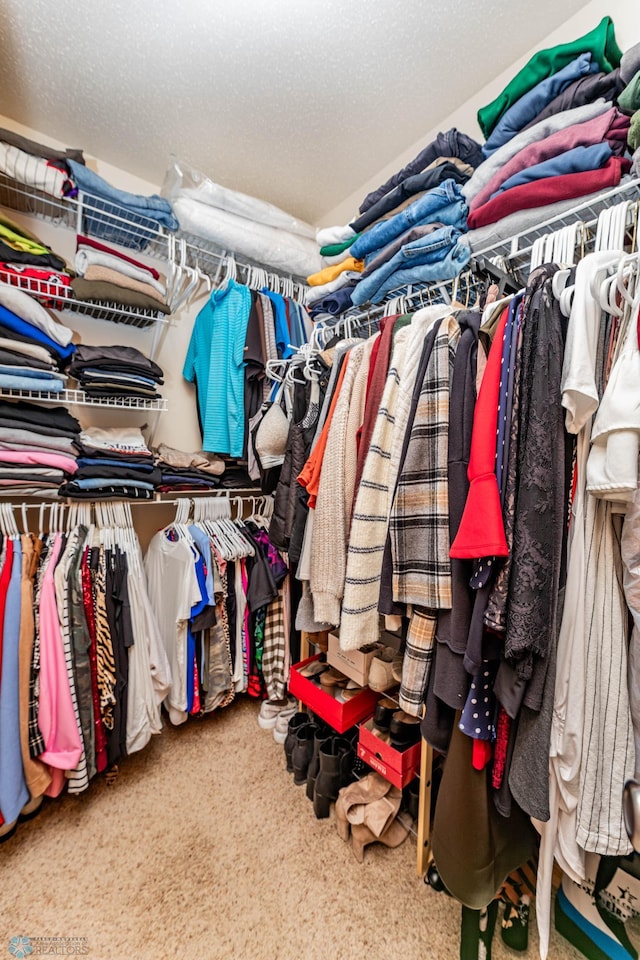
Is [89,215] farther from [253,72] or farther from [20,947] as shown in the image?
[20,947]

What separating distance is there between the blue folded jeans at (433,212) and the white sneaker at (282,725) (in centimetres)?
199

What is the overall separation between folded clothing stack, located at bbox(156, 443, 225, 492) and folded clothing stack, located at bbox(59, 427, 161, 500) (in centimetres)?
7

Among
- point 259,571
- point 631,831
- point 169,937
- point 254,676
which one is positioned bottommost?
point 169,937

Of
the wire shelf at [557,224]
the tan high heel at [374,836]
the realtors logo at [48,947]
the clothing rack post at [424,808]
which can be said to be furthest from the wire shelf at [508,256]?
the realtors logo at [48,947]

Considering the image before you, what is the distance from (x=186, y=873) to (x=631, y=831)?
1.21 m

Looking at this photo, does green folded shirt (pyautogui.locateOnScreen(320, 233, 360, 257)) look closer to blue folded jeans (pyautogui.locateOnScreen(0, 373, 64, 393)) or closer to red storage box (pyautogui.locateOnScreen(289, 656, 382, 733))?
blue folded jeans (pyautogui.locateOnScreen(0, 373, 64, 393))

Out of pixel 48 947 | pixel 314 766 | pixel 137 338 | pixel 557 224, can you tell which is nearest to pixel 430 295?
pixel 557 224

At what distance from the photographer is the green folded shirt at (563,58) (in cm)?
98

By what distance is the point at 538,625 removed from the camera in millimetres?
703

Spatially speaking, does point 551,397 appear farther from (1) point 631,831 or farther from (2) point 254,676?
(2) point 254,676

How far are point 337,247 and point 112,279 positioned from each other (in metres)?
0.90

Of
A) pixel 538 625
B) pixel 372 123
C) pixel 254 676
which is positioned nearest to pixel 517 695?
pixel 538 625

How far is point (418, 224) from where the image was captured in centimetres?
128

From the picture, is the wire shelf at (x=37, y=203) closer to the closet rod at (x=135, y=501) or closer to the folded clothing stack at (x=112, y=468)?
Result: the folded clothing stack at (x=112, y=468)
